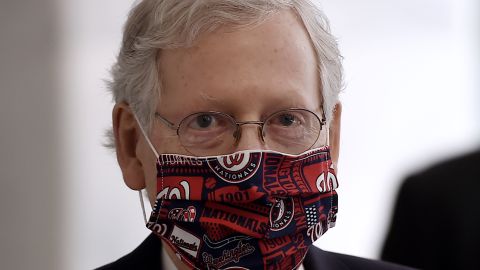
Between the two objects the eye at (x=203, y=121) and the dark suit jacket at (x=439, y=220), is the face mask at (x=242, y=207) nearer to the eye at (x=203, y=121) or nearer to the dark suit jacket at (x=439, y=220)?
the eye at (x=203, y=121)

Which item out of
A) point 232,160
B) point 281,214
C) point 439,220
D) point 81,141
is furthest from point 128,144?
point 81,141

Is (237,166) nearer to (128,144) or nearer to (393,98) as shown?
(128,144)

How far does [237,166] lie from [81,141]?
→ 2.28 meters

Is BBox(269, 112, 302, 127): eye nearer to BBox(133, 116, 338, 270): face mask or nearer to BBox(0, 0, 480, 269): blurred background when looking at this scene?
BBox(133, 116, 338, 270): face mask

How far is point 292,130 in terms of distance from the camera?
2.64 metres

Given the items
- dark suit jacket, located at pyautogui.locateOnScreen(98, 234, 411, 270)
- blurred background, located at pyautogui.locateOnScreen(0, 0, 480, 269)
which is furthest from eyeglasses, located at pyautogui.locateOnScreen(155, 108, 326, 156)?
blurred background, located at pyautogui.locateOnScreen(0, 0, 480, 269)

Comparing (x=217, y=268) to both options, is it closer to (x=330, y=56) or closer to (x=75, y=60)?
(x=330, y=56)

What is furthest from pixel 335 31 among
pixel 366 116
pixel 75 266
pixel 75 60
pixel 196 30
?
pixel 196 30

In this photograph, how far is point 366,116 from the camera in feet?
17.7

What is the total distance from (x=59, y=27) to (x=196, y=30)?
6.92 feet

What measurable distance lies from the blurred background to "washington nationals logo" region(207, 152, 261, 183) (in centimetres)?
192

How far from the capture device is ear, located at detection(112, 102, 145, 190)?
280cm

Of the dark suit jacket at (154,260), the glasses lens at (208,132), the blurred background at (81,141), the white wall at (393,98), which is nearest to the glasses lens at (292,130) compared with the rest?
the glasses lens at (208,132)

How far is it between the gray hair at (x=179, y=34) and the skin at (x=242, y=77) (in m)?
0.02
